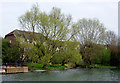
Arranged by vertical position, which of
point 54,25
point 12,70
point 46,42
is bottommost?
point 12,70

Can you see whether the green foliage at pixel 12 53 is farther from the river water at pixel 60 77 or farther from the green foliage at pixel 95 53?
the green foliage at pixel 95 53

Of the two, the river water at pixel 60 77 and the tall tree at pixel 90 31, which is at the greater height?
the tall tree at pixel 90 31

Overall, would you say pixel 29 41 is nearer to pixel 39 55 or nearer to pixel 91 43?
pixel 39 55

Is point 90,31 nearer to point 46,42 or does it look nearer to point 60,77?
point 46,42

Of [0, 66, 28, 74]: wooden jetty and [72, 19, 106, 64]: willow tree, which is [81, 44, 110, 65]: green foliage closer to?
[72, 19, 106, 64]: willow tree

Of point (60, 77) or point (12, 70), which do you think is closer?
point (60, 77)

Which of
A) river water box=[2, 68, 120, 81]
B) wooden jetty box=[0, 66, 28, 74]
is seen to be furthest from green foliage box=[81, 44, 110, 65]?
wooden jetty box=[0, 66, 28, 74]

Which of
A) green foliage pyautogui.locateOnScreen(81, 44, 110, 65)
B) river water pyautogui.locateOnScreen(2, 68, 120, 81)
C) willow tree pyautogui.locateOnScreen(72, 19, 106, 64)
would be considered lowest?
river water pyautogui.locateOnScreen(2, 68, 120, 81)

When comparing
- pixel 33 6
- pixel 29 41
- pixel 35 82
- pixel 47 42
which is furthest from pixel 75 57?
pixel 35 82

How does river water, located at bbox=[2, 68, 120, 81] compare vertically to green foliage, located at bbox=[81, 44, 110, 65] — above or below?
below

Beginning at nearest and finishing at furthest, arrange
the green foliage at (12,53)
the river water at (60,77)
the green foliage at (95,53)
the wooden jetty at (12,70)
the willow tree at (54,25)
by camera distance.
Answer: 1. the river water at (60,77)
2. the wooden jetty at (12,70)
3. the willow tree at (54,25)
4. the green foliage at (12,53)
5. the green foliage at (95,53)

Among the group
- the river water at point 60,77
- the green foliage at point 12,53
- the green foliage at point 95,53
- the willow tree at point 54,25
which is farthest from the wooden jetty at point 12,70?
the green foliage at point 95,53

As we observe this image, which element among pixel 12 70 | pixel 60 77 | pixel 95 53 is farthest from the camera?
pixel 95 53

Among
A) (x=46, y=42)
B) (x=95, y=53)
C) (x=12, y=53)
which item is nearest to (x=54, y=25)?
(x=46, y=42)
